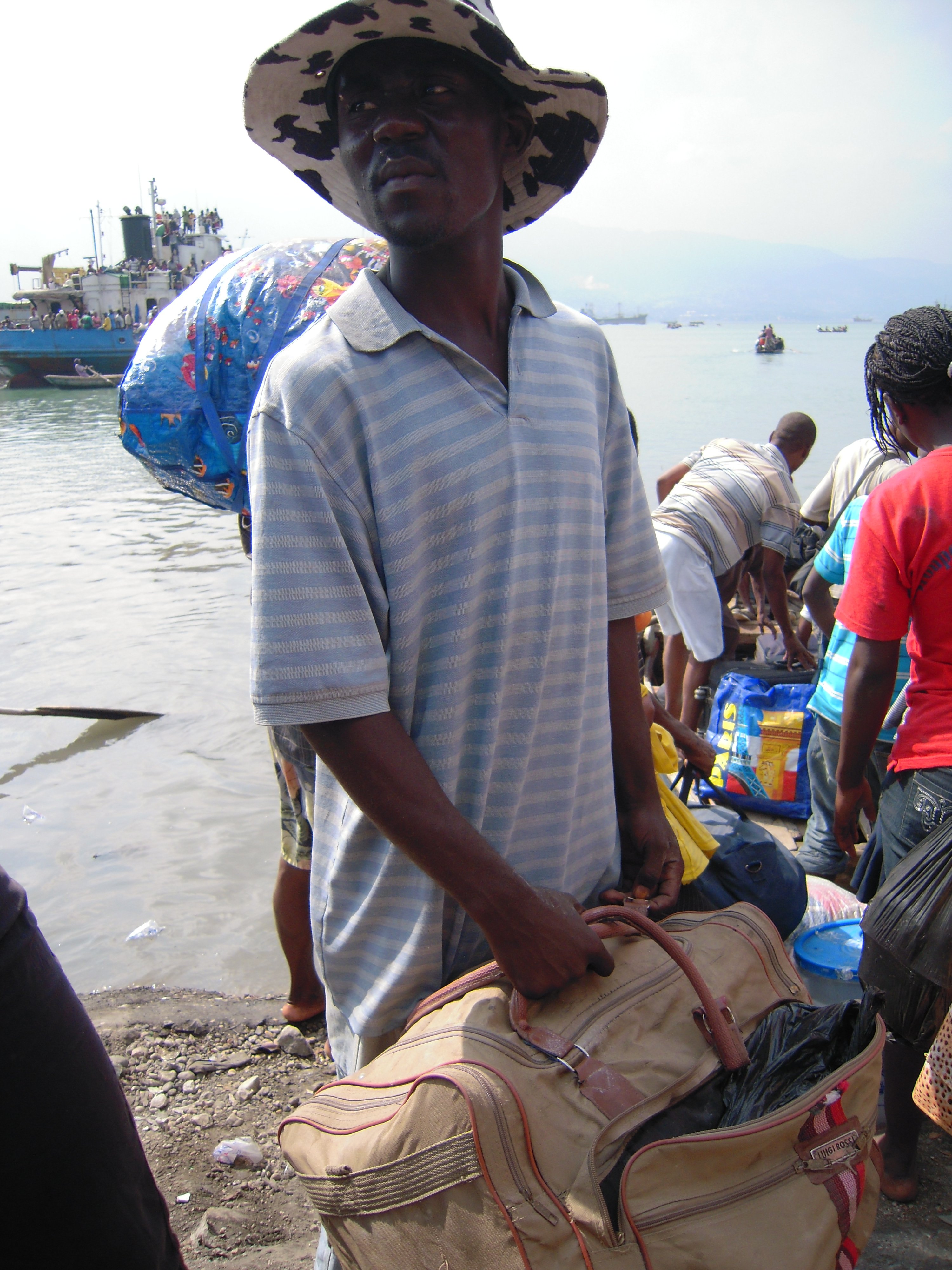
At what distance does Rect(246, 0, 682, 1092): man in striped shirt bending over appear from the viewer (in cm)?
111

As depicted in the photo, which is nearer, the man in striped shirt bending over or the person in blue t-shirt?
the man in striped shirt bending over

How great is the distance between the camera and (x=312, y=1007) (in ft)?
9.50

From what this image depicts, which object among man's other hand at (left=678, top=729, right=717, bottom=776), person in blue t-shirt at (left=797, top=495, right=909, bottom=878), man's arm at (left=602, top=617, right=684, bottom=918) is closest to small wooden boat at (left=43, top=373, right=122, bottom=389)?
person in blue t-shirt at (left=797, top=495, right=909, bottom=878)

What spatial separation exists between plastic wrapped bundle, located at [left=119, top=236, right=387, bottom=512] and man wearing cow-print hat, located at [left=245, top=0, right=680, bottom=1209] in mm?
819

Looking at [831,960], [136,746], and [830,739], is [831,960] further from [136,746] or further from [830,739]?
[136,746]

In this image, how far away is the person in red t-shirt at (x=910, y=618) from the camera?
1.93 m

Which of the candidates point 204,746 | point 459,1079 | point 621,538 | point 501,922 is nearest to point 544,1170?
point 459,1079

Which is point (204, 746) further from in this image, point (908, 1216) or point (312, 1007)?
point (908, 1216)

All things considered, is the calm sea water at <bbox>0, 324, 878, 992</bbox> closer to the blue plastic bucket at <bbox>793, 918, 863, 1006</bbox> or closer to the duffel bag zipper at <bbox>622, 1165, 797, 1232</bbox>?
the blue plastic bucket at <bbox>793, 918, 863, 1006</bbox>

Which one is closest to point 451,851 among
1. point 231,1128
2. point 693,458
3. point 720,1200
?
point 720,1200

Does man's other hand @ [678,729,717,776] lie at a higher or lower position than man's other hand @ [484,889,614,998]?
lower

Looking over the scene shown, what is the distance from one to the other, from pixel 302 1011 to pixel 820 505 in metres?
3.88

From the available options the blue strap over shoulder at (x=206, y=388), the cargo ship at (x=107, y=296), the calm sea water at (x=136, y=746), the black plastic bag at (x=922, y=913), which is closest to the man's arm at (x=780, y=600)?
the calm sea water at (x=136, y=746)

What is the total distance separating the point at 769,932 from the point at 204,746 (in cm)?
463
